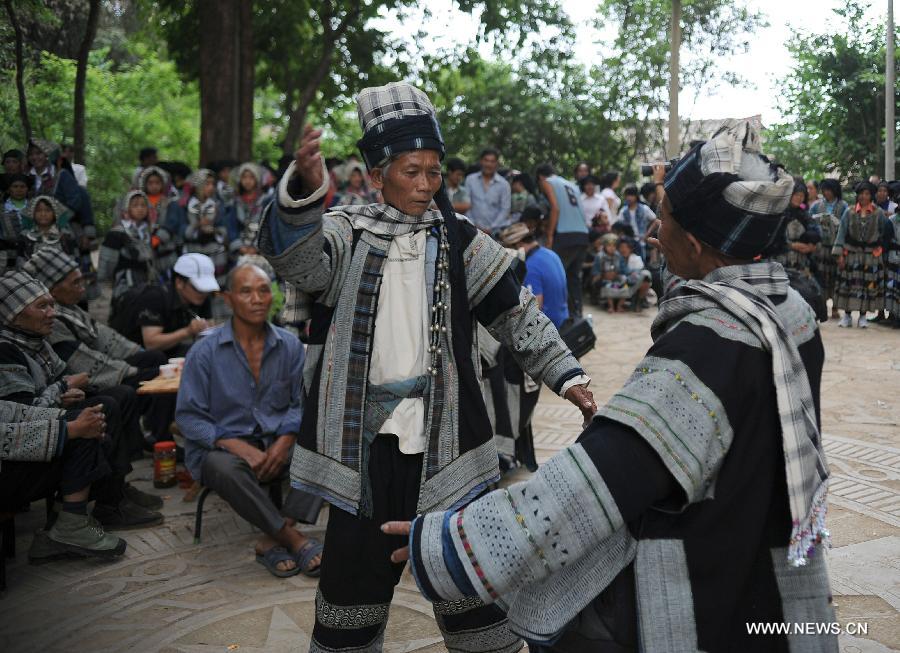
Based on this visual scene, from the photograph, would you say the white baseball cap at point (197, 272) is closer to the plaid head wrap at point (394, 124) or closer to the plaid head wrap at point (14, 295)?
the plaid head wrap at point (14, 295)

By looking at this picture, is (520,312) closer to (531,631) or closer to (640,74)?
(531,631)

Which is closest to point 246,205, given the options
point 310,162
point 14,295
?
point 14,295

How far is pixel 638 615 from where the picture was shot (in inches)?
71.8

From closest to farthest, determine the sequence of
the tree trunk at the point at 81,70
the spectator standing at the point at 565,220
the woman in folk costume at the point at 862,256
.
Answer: the tree trunk at the point at 81,70 → the spectator standing at the point at 565,220 → the woman in folk costume at the point at 862,256

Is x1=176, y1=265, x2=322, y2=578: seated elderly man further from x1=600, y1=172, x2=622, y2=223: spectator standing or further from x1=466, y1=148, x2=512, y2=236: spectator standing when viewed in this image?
x1=600, y1=172, x2=622, y2=223: spectator standing

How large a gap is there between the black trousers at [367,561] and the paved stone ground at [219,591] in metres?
1.11

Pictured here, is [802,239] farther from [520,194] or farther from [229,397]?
[229,397]

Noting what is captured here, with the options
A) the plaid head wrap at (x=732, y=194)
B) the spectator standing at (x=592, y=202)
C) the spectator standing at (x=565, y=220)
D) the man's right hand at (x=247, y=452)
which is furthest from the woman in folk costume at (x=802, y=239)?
the plaid head wrap at (x=732, y=194)

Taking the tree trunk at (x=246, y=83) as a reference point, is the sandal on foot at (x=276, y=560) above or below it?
below

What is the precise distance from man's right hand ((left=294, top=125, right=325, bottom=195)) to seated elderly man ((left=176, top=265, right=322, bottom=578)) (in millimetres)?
2700

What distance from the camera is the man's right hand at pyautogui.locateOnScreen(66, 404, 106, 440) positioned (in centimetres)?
468

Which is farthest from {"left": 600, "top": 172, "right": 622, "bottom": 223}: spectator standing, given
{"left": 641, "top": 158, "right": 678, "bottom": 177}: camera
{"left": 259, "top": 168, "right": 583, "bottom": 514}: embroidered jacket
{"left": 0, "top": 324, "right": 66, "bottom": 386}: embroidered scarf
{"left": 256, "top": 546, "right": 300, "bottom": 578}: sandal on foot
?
{"left": 259, "top": 168, "right": 583, "bottom": 514}: embroidered jacket

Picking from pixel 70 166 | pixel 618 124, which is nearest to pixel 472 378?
pixel 70 166

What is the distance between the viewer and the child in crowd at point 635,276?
14547 mm
